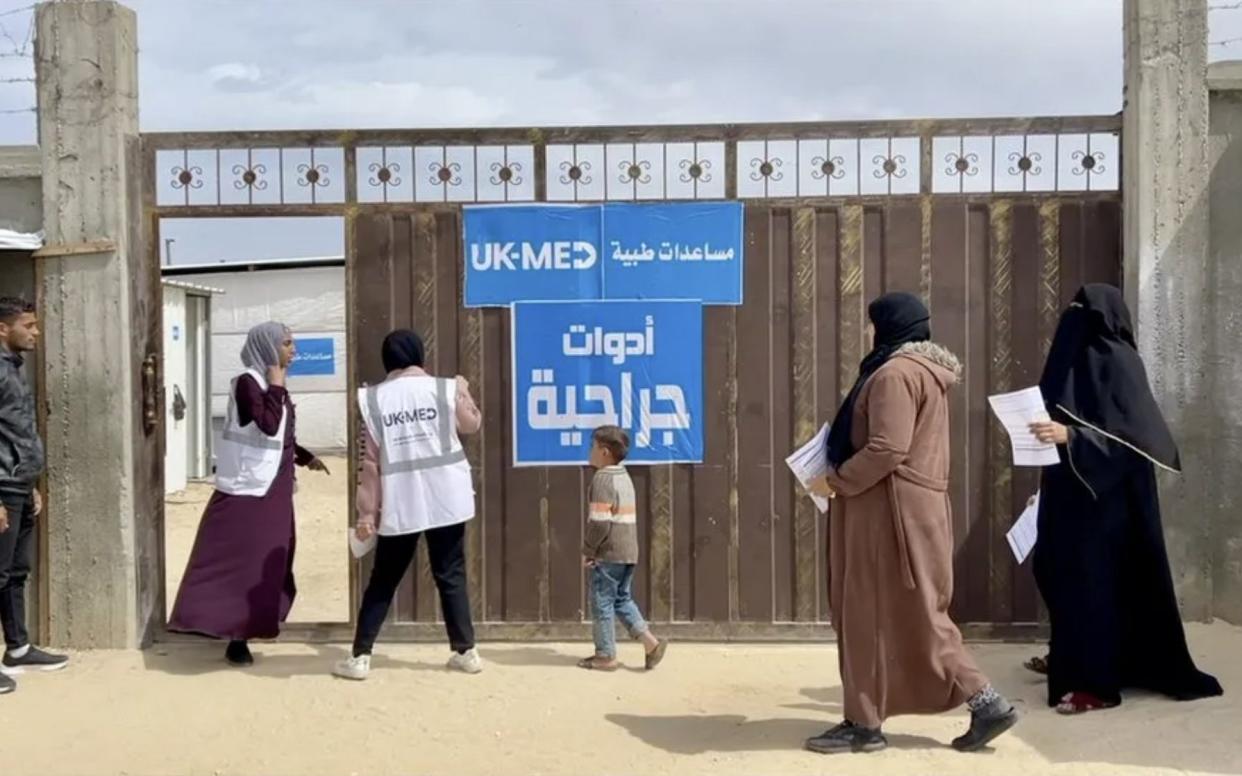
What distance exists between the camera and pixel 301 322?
18703 mm

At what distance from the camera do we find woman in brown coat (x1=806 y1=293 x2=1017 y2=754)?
4.53 metres

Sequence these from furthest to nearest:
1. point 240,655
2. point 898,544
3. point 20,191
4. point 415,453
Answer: point 20,191 < point 240,655 < point 415,453 < point 898,544

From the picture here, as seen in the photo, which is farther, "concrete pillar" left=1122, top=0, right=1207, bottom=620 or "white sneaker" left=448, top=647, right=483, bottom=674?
"concrete pillar" left=1122, top=0, right=1207, bottom=620

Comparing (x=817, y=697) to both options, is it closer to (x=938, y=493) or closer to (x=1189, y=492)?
(x=938, y=493)

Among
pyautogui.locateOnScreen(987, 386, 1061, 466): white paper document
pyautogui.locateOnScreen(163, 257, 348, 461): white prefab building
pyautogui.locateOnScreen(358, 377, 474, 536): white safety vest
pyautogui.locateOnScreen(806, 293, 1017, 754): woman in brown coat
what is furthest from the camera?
pyautogui.locateOnScreen(163, 257, 348, 461): white prefab building

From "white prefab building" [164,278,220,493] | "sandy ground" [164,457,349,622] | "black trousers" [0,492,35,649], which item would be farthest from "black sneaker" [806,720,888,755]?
"white prefab building" [164,278,220,493]

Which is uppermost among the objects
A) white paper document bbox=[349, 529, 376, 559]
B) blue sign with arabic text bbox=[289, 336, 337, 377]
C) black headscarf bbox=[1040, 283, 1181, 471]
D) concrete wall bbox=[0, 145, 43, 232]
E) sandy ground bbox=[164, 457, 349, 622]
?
concrete wall bbox=[0, 145, 43, 232]

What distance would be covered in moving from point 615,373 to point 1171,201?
262cm

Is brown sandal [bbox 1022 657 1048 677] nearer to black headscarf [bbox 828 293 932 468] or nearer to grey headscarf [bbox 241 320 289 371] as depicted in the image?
black headscarf [bbox 828 293 932 468]

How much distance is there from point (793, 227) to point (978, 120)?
0.96 meters

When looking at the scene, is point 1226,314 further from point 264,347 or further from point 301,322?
point 301,322

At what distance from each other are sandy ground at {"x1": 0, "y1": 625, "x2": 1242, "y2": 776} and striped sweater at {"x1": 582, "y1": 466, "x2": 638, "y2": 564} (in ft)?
1.82

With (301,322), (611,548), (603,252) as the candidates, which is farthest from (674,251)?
(301,322)

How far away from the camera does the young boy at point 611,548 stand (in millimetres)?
5699
